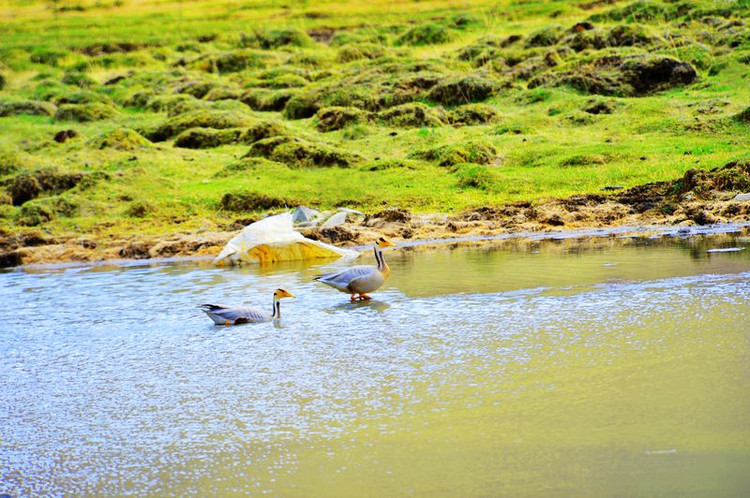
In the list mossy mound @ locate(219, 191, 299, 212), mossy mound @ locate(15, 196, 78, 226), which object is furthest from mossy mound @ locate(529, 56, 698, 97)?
mossy mound @ locate(15, 196, 78, 226)

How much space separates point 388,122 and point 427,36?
21.4m

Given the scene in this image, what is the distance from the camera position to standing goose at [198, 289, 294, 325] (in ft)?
28.7

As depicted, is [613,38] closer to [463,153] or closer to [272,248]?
[463,153]

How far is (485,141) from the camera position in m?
22.7

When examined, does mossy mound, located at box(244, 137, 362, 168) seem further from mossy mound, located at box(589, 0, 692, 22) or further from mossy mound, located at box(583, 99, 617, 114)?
mossy mound, located at box(589, 0, 692, 22)

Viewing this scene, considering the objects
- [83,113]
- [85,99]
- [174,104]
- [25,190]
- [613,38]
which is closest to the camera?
[25,190]

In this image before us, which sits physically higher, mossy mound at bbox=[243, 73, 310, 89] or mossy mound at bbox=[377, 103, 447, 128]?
mossy mound at bbox=[243, 73, 310, 89]

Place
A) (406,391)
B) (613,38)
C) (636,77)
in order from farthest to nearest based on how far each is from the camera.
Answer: (613,38)
(636,77)
(406,391)

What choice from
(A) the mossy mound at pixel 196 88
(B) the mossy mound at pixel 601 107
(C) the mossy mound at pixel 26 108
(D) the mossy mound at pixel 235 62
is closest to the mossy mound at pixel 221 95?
(A) the mossy mound at pixel 196 88

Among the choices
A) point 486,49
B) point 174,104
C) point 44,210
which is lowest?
point 44,210

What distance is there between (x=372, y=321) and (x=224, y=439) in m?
3.53

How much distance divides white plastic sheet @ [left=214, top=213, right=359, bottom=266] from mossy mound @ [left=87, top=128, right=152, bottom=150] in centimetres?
1188

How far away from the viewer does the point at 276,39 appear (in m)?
53.8

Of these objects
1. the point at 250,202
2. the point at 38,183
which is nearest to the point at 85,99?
the point at 38,183
